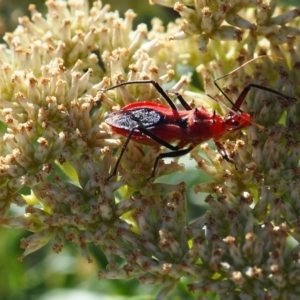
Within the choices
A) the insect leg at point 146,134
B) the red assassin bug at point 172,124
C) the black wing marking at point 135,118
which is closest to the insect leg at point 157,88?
the red assassin bug at point 172,124

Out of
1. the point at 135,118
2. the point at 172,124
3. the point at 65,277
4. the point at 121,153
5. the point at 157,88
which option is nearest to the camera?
the point at 121,153

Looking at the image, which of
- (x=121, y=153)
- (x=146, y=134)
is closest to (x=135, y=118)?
(x=146, y=134)

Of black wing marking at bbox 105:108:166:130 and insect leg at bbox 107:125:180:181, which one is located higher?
black wing marking at bbox 105:108:166:130

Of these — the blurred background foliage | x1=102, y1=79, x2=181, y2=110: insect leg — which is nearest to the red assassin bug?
x1=102, y1=79, x2=181, y2=110: insect leg

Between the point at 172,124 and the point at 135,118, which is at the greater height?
the point at 135,118

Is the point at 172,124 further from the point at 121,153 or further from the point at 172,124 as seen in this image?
the point at 121,153

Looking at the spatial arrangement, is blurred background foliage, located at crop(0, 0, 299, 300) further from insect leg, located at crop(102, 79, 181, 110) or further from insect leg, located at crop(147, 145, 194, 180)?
insect leg, located at crop(102, 79, 181, 110)

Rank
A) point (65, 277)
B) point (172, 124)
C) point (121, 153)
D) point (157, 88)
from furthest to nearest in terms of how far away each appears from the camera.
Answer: point (65, 277)
point (157, 88)
point (172, 124)
point (121, 153)

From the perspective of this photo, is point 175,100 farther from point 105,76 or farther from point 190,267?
point 190,267

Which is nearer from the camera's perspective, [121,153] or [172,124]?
[121,153]
